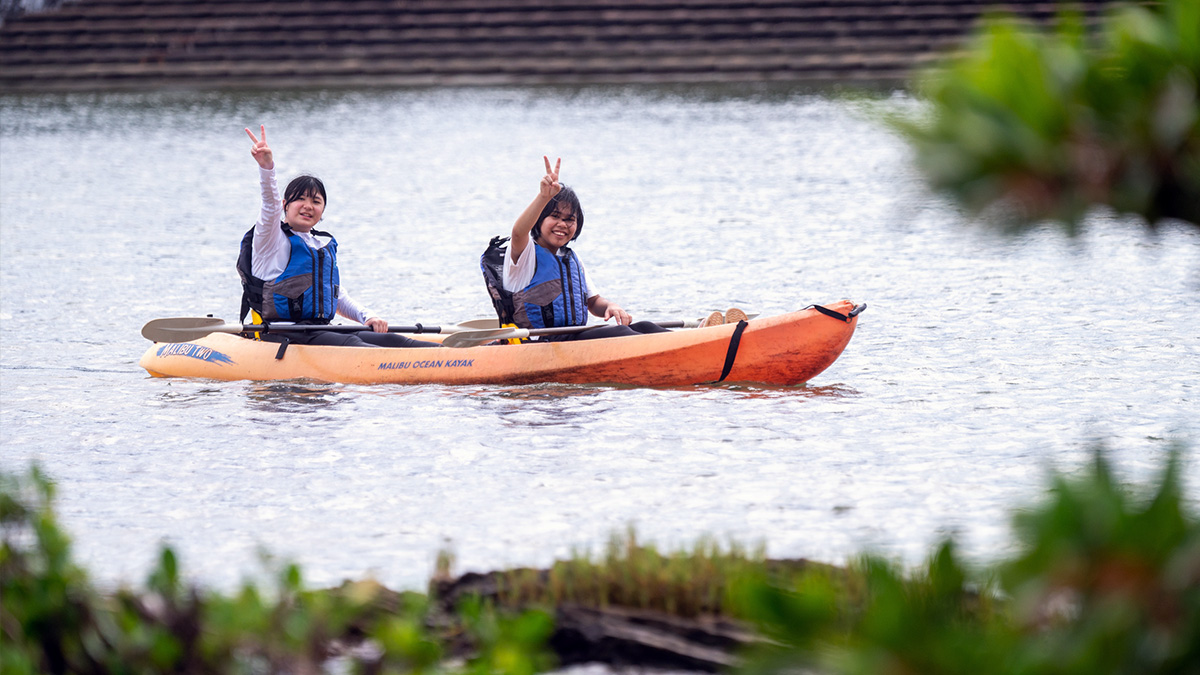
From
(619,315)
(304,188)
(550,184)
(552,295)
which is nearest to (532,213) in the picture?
(550,184)

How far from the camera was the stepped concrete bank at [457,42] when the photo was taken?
2958 centimetres

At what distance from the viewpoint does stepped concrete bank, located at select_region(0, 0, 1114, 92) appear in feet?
97.0

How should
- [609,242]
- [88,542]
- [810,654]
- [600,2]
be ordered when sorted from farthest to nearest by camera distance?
[600,2]
[609,242]
[88,542]
[810,654]

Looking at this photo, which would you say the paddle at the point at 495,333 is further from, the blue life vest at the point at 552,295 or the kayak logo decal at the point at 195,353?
the kayak logo decal at the point at 195,353

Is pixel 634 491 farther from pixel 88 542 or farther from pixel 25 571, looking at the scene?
pixel 25 571

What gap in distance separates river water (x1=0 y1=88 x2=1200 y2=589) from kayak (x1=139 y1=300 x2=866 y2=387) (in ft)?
0.36

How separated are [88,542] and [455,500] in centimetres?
157

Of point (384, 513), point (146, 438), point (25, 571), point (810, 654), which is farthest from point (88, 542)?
point (810, 654)

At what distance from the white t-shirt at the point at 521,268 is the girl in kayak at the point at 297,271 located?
0.78 m

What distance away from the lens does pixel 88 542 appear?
5402 mm

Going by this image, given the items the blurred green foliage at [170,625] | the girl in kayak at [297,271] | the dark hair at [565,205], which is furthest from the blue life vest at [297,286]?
the blurred green foliage at [170,625]

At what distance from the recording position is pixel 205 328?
30.3ft

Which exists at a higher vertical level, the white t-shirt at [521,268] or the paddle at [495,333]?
the white t-shirt at [521,268]

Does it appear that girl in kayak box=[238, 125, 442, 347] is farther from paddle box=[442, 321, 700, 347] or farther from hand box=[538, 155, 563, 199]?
hand box=[538, 155, 563, 199]
